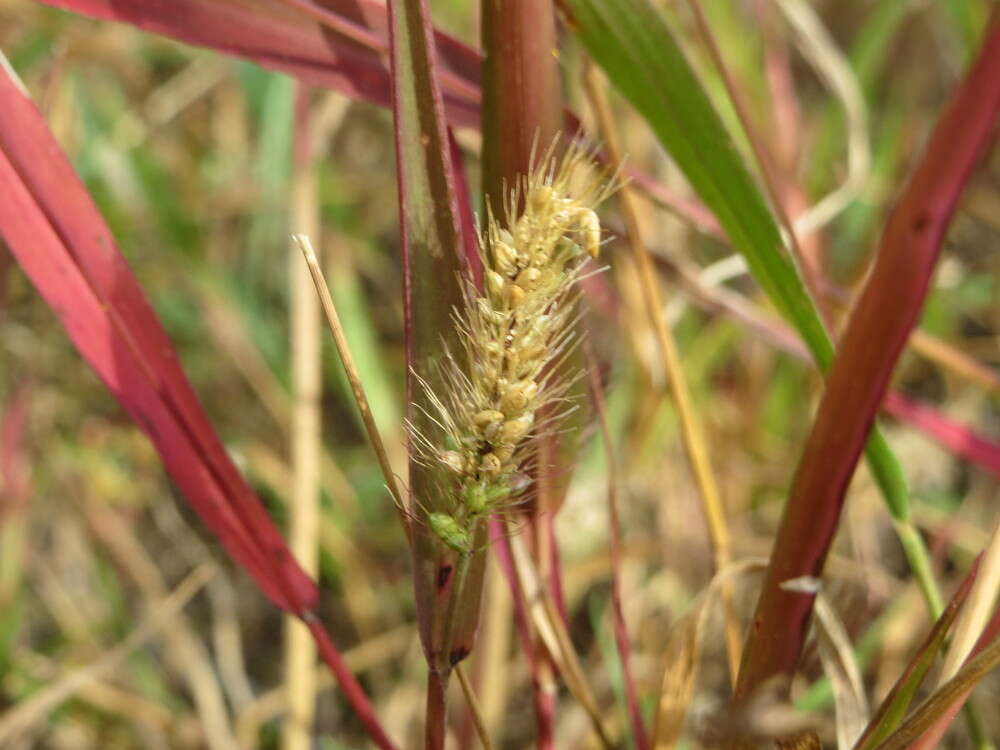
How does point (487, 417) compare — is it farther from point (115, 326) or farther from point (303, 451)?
point (303, 451)

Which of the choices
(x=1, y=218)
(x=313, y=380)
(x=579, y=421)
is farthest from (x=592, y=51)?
(x=313, y=380)

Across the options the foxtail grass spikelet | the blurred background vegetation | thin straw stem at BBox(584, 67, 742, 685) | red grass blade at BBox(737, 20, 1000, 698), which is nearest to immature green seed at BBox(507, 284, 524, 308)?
the foxtail grass spikelet

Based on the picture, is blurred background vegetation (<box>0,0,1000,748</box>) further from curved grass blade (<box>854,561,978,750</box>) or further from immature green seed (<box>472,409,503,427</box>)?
immature green seed (<box>472,409,503,427</box>)

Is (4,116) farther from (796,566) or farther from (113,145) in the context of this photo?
(113,145)

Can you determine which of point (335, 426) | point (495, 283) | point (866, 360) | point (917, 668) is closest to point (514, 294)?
point (495, 283)

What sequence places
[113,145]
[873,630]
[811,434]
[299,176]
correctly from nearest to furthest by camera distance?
[811,434] → [873,630] → [299,176] → [113,145]

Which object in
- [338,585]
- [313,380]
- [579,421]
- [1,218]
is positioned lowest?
[338,585]

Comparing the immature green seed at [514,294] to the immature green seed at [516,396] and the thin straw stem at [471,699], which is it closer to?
the immature green seed at [516,396]
